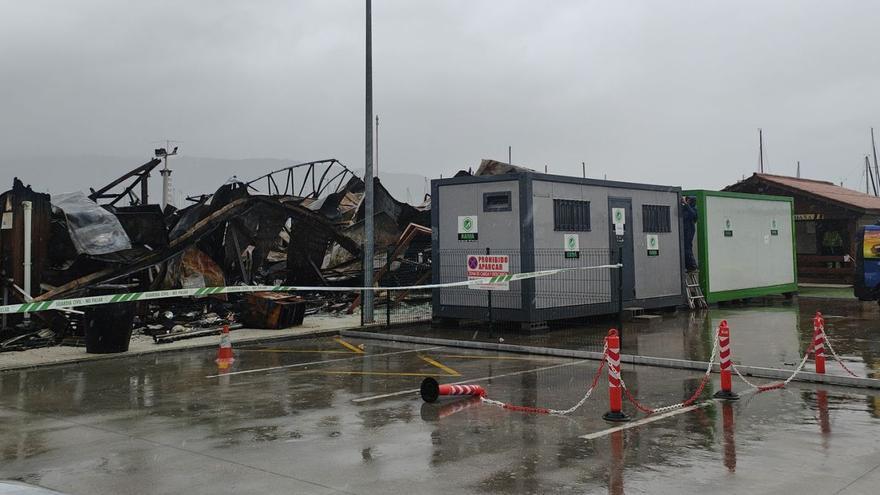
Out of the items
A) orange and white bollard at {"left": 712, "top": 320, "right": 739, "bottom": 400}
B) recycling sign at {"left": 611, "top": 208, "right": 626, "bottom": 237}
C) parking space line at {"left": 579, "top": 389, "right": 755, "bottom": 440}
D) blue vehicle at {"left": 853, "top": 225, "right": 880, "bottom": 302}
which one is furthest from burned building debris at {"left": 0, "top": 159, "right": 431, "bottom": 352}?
blue vehicle at {"left": 853, "top": 225, "right": 880, "bottom": 302}

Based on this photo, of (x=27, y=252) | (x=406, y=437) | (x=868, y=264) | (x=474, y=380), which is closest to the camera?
(x=406, y=437)

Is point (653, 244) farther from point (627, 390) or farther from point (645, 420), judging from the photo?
point (645, 420)

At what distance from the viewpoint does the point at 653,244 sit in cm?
1930

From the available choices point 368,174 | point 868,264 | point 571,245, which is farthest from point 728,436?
point 868,264

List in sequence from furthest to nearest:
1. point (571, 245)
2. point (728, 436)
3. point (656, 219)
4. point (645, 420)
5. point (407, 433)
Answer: point (656, 219), point (571, 245), point (645, 420), point (407, 433), point (728, 436)

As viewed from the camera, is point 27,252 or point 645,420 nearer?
point 645,420

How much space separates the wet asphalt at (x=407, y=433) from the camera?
5.91 meters

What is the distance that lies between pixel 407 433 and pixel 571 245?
33.3 feet

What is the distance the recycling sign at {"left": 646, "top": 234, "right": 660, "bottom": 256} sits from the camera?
19.2 m

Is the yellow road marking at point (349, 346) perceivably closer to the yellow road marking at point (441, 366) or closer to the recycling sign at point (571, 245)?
the yellow road marking at point (441, 366)

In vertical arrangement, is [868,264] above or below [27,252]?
below

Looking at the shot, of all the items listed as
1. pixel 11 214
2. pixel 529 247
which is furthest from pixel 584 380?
pixel 11 214

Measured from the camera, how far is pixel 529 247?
15828 mm

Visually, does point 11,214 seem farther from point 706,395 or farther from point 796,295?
point 796,295
